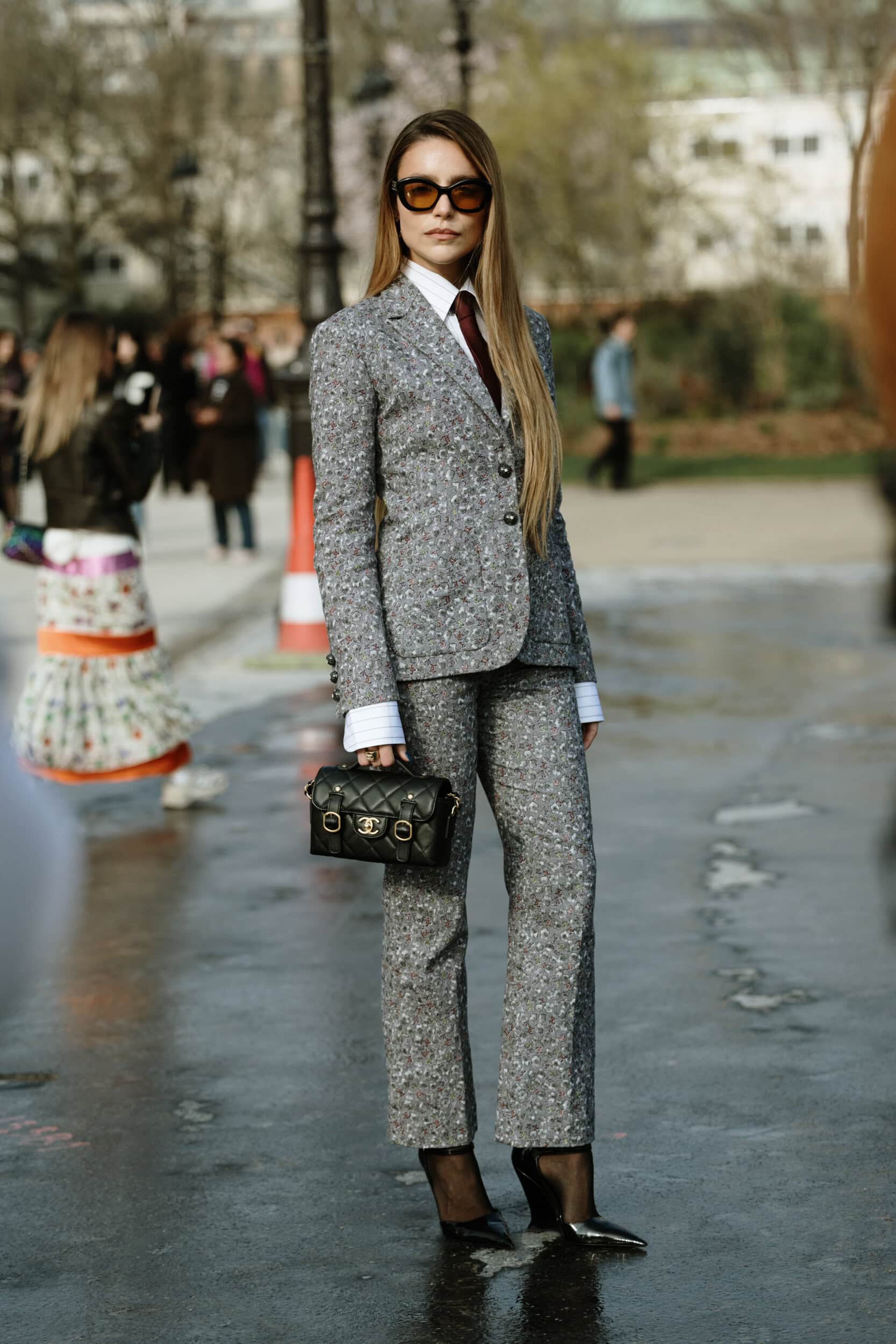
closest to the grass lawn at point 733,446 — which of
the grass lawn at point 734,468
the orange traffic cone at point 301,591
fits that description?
the grass lawn at point 734,468

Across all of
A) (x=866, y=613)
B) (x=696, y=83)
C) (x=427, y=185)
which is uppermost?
(x=696, y=83)

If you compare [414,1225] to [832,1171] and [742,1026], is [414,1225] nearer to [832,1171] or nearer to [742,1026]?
[832,1171]

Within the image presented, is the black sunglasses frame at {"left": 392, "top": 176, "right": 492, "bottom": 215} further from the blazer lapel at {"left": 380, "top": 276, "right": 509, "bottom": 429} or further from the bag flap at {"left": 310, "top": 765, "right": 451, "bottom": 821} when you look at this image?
the bag flap at {"left": 310, "top": 765, "right": 451, "bottom": 821}

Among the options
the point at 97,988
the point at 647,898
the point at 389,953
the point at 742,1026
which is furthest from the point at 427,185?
the point at 647,898

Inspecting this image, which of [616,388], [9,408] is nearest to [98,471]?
[9,408]

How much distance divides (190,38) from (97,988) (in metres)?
50.1

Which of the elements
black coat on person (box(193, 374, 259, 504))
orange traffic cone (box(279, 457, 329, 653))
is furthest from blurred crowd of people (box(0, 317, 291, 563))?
orange traffic cone (box(279, 457, 329, 653))

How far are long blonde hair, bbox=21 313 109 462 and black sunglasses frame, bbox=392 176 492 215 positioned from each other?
12.9 feet

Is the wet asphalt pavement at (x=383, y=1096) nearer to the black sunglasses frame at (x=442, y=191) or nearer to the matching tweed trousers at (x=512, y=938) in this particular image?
the matching tweed trousers at (x=512, y=938)

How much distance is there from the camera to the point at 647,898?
22.1ft

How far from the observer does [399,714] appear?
3.90 m

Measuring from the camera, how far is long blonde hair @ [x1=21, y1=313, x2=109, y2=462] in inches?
307

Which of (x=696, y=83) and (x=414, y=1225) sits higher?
(x=696, y=83)

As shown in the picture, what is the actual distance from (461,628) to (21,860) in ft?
2.78
